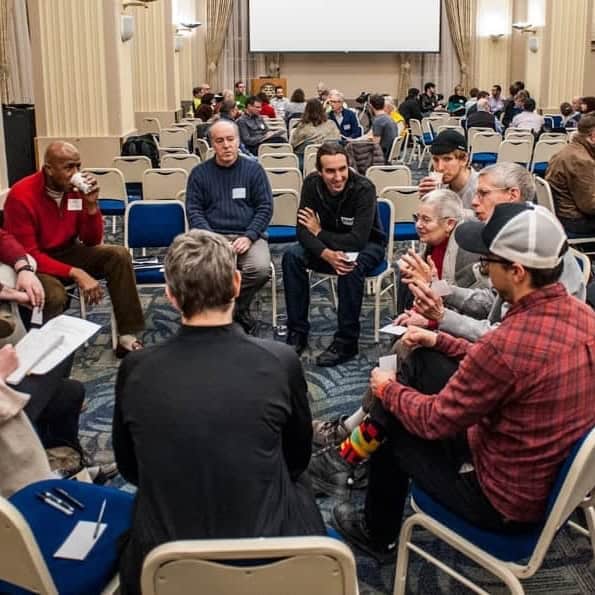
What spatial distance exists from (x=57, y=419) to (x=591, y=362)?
1.89 meters

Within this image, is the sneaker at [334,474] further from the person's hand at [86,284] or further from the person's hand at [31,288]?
the person's hand at [86,284]

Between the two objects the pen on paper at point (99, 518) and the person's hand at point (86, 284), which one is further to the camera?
the person's hand at point (86, 284)

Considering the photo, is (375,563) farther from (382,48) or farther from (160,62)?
(382,48)

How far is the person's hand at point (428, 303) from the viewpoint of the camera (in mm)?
3020

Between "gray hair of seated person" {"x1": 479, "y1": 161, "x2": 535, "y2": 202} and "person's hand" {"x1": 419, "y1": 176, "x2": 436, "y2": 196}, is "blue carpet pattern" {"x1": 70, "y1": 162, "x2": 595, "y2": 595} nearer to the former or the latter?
"person's hand" {"x1": 419, "y1": 176, "x2": 436, "y2": 196}

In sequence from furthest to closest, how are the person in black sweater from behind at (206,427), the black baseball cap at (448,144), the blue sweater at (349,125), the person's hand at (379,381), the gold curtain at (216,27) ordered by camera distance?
the gold curtain at (216,27), the blue sweater at (349,125), the black baseball cap at (448,144), the person's hand at (379,381), the person in black sweater from behind at (206,427)

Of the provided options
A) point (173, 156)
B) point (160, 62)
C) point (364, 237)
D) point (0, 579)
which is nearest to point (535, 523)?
point (0, 579)

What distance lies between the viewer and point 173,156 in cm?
716

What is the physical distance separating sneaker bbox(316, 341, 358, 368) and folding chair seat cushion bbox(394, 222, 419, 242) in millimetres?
1167

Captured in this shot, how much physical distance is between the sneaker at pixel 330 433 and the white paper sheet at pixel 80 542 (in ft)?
4.34

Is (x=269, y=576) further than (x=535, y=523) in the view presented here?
No

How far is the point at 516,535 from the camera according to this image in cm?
205

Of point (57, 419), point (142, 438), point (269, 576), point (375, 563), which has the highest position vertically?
point (142, 438)

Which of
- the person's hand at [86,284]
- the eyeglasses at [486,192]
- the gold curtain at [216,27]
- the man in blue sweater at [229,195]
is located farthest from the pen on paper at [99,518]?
the gold curtain at [216,27]
